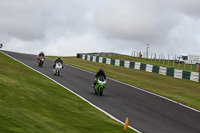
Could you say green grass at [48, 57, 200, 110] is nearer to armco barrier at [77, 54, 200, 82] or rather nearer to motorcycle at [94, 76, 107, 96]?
armco barrier at [77, 54, 200, 82]

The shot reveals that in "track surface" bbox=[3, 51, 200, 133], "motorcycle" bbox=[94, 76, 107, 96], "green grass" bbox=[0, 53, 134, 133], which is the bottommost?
"track surface" bbox=[3, 51, 200, 133]

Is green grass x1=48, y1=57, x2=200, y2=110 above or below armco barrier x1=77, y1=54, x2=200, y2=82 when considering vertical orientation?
below

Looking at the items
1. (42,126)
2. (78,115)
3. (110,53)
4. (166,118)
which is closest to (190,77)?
(166,118)

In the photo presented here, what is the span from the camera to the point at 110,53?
279 feet

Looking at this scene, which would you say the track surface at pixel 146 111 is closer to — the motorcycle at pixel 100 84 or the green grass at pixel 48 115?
the motorcycle at pixel 100 84

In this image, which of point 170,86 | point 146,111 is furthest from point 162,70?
point 146,111

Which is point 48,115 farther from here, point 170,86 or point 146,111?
point 170,86

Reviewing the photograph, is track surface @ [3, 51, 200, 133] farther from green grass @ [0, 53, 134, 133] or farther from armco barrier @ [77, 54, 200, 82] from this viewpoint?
armco barrier @ [77, 54, 200, 82]

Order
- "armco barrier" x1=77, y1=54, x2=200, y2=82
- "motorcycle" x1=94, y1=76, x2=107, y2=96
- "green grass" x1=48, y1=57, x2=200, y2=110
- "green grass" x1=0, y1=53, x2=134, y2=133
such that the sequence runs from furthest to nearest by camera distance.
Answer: "armco barrier" x1=77, y1=54, x2=200, y2=82, "green grass" x1=48, y1=57, x2=200, y2=110, "motorcycle" x1=94, y1=76, x2=107, y2=96, "green grass" x1=0, y1=53, x2=134, y2=133

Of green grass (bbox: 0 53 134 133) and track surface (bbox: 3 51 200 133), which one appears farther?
track surface (bbox: 3 51 200 133)

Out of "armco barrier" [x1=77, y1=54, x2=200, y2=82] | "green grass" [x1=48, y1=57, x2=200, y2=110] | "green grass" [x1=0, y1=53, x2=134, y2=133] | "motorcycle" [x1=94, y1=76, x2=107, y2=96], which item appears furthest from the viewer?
"armco barrier" [x1=77, y1=54, x2=200, y2=82]

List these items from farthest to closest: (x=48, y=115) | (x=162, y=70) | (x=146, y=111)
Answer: (x=162, y=70) → (x=146, y=111) → (x=48, y=115)

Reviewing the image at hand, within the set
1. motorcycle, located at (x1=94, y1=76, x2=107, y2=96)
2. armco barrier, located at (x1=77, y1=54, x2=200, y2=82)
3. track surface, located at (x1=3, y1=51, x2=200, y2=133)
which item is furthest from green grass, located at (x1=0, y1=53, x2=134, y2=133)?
armco barrier, located at (x1=77, y1=54, x2=200, y2=82)

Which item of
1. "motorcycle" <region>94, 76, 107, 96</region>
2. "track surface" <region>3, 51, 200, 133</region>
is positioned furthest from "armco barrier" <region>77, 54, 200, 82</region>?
"motorcycle" <region>94, 76, 107, 96</region>
